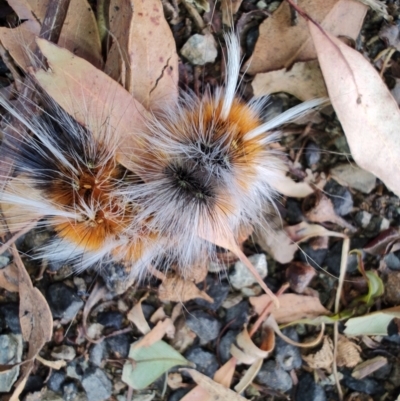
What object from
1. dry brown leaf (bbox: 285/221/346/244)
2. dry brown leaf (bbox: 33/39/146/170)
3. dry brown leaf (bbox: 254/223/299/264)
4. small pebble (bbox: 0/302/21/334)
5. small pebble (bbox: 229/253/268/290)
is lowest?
small pebble (bbox: 0/302/21/334)

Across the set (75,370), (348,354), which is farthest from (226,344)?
(75,370)

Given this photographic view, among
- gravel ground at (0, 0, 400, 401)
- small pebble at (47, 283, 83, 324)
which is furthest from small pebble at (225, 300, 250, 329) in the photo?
small pebble at (47, 283, 83, 324)

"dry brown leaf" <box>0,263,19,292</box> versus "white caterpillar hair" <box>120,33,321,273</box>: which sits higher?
"white caterpillar hair" <box>120,33,321,273</box>

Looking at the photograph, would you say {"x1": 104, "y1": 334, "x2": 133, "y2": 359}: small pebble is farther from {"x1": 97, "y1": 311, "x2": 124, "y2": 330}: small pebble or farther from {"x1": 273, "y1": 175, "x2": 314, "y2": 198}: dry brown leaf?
A: {"x1": 273, "y1": 175, "x2": 314, "y2": 198}: dry brown leaf

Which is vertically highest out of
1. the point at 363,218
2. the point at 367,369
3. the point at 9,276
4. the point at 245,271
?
the point at 363,218

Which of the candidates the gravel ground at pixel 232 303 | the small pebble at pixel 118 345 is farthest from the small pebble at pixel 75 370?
the small pebble at pixel 118 345

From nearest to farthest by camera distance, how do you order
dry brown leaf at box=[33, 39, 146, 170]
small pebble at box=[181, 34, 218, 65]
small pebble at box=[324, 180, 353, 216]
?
dry brown leaf at box=[33, 39, 146, 170], small pebble at box=[181, 34, 218, 65], small pebble at box=[324, 180, 353, 216]

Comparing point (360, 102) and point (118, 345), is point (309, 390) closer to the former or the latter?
point (118, 345)

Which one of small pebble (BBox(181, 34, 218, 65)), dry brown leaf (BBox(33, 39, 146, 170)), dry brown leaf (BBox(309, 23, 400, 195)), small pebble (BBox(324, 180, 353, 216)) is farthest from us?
small pebble (BBox(324, 180, 353, 216))

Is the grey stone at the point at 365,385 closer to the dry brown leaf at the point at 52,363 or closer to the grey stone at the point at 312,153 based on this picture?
the grey stone at the point at 312,153
